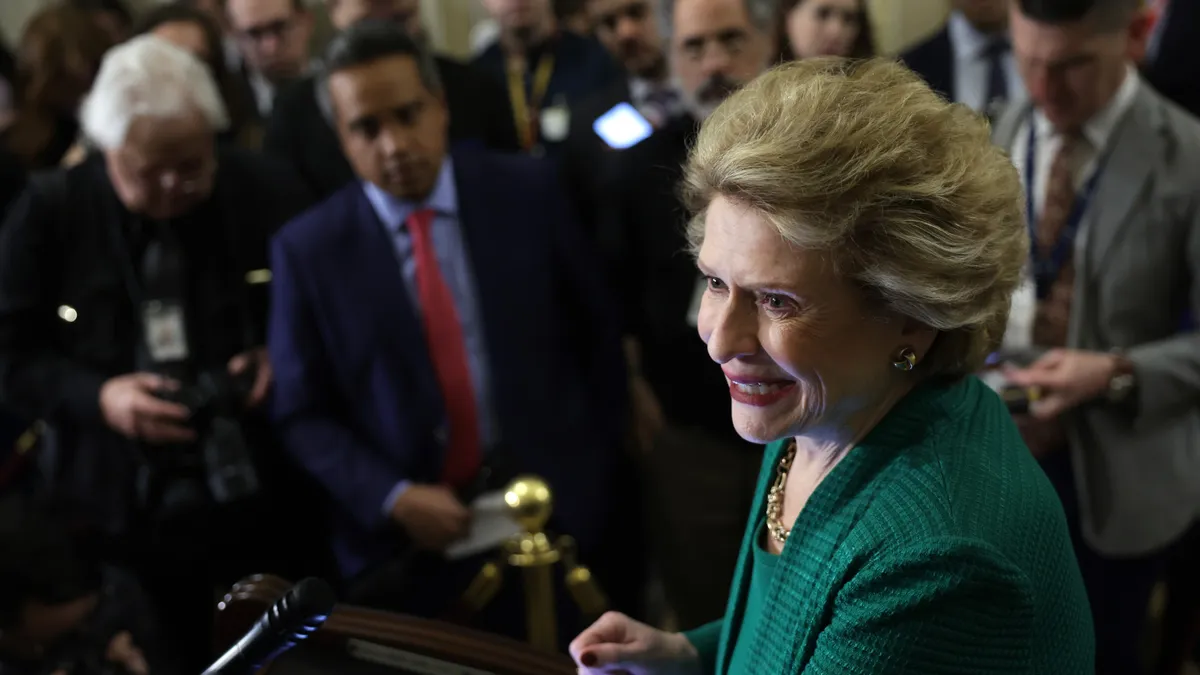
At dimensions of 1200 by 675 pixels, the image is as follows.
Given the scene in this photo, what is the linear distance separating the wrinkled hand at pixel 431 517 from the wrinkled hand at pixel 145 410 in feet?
1.75

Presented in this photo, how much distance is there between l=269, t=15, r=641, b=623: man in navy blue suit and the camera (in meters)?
2.31

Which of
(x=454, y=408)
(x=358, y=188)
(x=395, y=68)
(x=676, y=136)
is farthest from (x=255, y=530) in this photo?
(x=676, y=136)

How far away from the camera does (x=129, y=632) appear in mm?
2264

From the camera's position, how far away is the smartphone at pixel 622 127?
114 inches

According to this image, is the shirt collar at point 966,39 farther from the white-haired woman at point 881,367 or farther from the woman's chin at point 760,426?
the woman's chin at point 760,426

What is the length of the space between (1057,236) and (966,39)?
1.23m

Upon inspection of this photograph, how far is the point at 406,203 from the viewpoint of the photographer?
2.37m

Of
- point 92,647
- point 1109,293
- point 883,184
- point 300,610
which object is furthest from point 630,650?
point 1109,293

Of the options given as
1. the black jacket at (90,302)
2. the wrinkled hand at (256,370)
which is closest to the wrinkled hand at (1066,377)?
the wrinkled hand at (256,370)

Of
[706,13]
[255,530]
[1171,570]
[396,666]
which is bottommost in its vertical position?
[1171,570]

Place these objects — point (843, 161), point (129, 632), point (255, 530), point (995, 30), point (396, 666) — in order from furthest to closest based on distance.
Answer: point (995, 30) → point (255, 530) → point (129, 632) → point (396, 666) → point (843, 161)

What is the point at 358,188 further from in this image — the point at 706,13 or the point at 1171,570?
the point at 1171,570

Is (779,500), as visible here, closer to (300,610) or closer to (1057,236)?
(300,610)

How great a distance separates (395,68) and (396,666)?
139 cm
